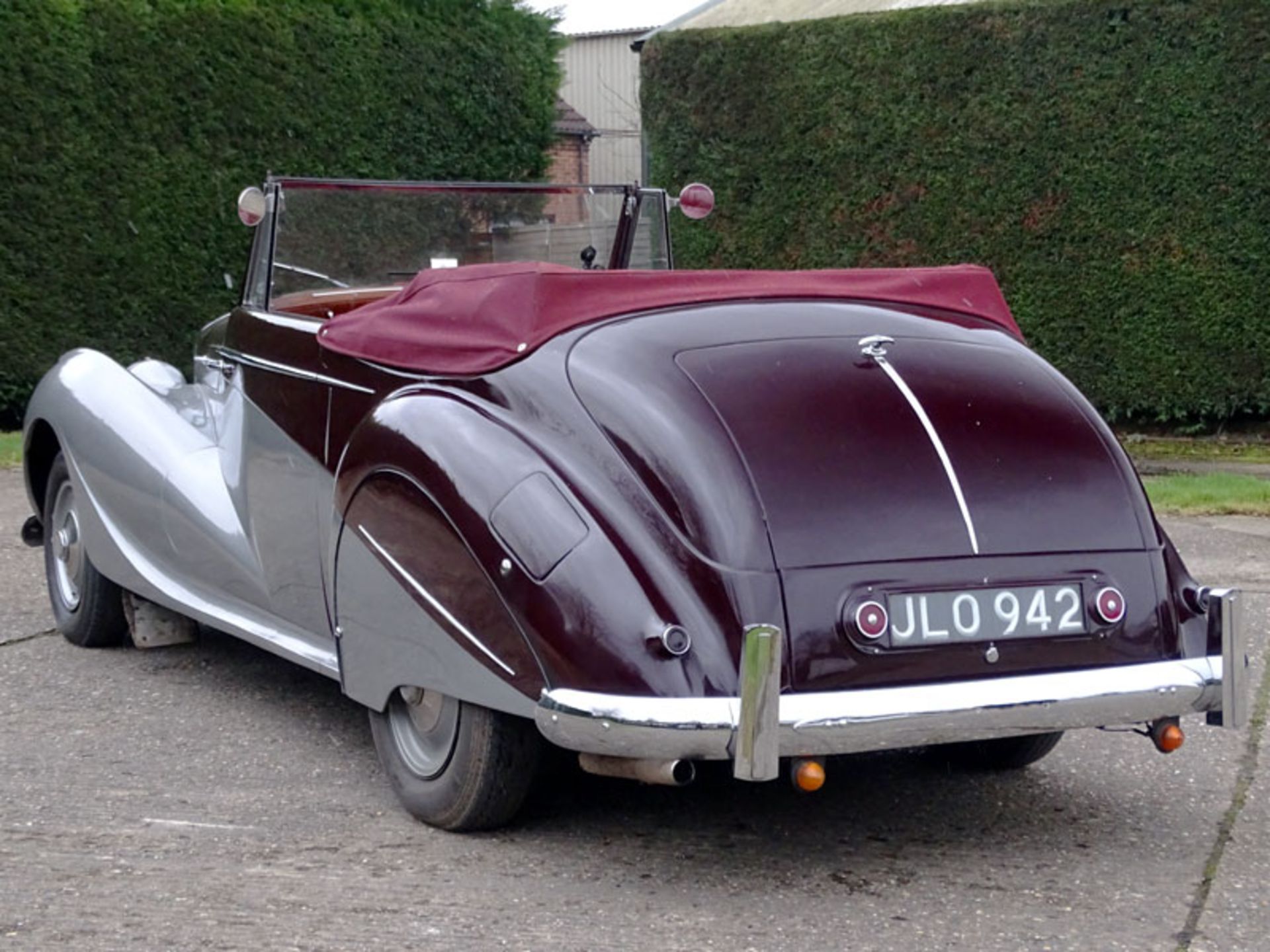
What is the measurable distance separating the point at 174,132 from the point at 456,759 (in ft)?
31.8

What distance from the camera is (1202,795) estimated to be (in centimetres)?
431

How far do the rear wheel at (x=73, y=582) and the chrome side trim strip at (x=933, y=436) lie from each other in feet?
9.38

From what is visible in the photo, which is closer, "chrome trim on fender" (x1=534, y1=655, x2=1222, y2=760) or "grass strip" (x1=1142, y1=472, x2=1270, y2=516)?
"chrome trim on fender" (x1=534, y1=655, x2=1222, y2=760)

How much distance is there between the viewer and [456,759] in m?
3.83

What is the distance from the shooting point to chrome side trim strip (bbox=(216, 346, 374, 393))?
4324 millimetres

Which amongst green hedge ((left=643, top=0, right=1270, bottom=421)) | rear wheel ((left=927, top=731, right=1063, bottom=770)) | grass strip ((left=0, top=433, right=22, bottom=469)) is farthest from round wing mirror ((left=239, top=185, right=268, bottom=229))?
green hedge ((left=643, top=0, right=1270, bottom=421))

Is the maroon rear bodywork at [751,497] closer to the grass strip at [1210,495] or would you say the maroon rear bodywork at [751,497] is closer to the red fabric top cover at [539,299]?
the red fabric top cover at [539,299]

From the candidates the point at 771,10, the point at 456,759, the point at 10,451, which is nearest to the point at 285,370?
the point at 456,759

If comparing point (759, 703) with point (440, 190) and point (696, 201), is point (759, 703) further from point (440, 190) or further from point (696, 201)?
point (440, 190)

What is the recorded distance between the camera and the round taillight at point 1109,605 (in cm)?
365

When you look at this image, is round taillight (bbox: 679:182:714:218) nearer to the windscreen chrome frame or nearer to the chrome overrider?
the windscreen chrome frame

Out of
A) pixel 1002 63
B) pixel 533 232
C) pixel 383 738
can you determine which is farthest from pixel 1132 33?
pixel 383 738

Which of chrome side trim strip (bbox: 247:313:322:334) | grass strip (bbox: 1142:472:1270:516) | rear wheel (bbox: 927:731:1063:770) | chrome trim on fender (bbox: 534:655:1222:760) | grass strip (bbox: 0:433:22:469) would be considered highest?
chrome side trim strip (bbox: 247:313:322:334)

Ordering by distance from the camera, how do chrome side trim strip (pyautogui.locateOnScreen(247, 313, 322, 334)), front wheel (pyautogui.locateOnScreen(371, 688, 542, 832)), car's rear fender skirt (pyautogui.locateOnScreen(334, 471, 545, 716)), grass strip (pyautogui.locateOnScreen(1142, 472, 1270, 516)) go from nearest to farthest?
car's rear fender skirt (pyautogui.locateOnScreen(334, 471, 545, 716)) < front wheel (pyautogui.locateOnScreen(371, 688, 542, 832)) < chrome side trim strip (pyautogui.locateOnScreen(247, 313, 322, 334)) < grass strip (pyautogui.locateOnScreen(1142, 472, 1270, 516))
